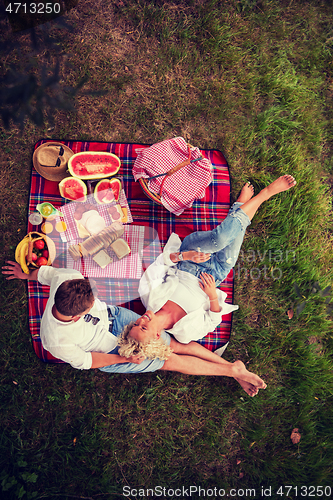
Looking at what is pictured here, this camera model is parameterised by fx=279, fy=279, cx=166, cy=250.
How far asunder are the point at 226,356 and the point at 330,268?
2.00 meters

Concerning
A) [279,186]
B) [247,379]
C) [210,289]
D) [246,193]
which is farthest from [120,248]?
[247,379]

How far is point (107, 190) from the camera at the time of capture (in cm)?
366

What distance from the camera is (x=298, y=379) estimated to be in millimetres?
3936

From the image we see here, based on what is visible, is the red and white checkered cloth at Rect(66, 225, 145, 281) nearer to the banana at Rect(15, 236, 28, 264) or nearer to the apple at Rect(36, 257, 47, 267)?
the apple at Rect(36, 257, 47, 267)

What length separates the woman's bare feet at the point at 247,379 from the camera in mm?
3697

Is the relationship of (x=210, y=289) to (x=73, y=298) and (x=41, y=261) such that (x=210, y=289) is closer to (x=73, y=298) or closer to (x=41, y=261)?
(x=73, y=298)

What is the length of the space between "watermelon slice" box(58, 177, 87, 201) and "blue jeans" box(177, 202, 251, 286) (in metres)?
1.47

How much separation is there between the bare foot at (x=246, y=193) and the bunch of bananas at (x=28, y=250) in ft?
8.57

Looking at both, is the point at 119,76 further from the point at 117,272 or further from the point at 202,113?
the point at 117,272

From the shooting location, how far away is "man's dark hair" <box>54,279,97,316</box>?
9.16 ft

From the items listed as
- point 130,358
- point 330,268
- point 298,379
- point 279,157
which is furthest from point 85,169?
point 298,379

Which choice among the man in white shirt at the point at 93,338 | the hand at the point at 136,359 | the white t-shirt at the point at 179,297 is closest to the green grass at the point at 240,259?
the man in white shirt at the point at 93,338

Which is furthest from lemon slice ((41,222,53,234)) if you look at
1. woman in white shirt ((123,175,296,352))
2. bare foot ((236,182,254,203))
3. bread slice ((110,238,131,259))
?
bare foot ((236,182,254,203))

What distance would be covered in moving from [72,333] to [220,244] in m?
1.98
